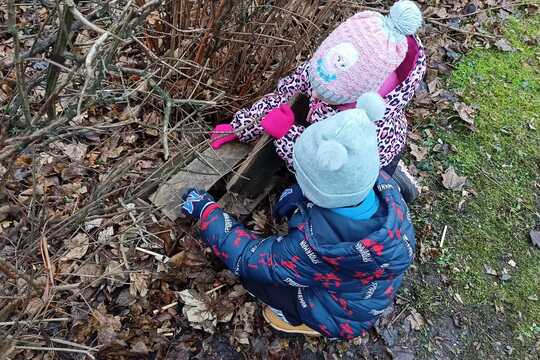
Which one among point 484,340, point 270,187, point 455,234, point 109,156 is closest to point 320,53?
point 270,187

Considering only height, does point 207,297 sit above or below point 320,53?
below

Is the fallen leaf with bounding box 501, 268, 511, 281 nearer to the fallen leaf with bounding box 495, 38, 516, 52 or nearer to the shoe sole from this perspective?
the shoe sole

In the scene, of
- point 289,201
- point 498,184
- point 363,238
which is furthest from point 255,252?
point 498,184

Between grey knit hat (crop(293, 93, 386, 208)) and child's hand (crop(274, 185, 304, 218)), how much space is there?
36 cm

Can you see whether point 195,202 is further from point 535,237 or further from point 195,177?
point 535,237

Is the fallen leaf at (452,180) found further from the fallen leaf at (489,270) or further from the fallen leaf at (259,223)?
the fallen leaf at (259,223)

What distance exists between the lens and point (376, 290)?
2.44 metres

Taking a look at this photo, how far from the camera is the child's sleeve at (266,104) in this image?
273 cm

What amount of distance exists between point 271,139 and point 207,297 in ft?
2.83

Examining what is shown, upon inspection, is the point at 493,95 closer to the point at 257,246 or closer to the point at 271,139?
the point at 271,139

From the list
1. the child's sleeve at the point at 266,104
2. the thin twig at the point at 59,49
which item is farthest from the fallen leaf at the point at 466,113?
the thin twig at the point at 59,49

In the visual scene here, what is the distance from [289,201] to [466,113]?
1.85 metres

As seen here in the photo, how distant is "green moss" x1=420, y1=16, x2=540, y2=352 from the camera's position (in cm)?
309

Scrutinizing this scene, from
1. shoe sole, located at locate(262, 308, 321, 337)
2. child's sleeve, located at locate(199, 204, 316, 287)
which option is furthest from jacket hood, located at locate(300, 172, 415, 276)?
shoe sole, located at locate(262, 308, 321, 337)
